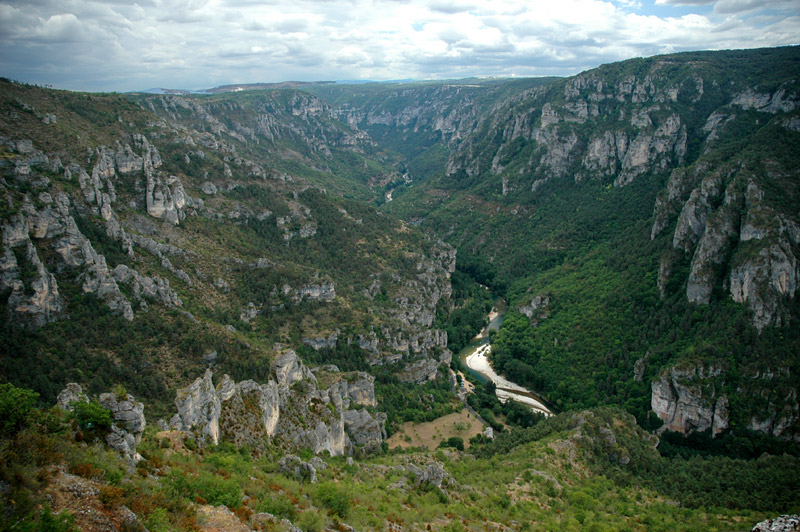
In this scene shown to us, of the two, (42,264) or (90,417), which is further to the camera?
(42,264)

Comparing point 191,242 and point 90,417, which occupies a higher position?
point 90,417

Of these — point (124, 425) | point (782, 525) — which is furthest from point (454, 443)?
point (124, 425)

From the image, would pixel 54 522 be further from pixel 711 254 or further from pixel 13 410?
pixel 711 254

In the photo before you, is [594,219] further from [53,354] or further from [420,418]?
[53,354]

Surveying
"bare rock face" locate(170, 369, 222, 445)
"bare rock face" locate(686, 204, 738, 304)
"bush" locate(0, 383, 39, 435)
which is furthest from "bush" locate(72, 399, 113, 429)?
"bare rock face" locate(686, 204, 738, 304)

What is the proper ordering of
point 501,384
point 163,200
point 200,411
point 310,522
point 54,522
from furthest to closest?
point 501,384
point 163,200
point 200,411
point 310,522
point 54,522

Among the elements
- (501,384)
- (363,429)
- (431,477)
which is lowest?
(501,384)

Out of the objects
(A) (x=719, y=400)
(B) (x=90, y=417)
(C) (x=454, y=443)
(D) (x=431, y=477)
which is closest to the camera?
(B) (x=90, y=417)
